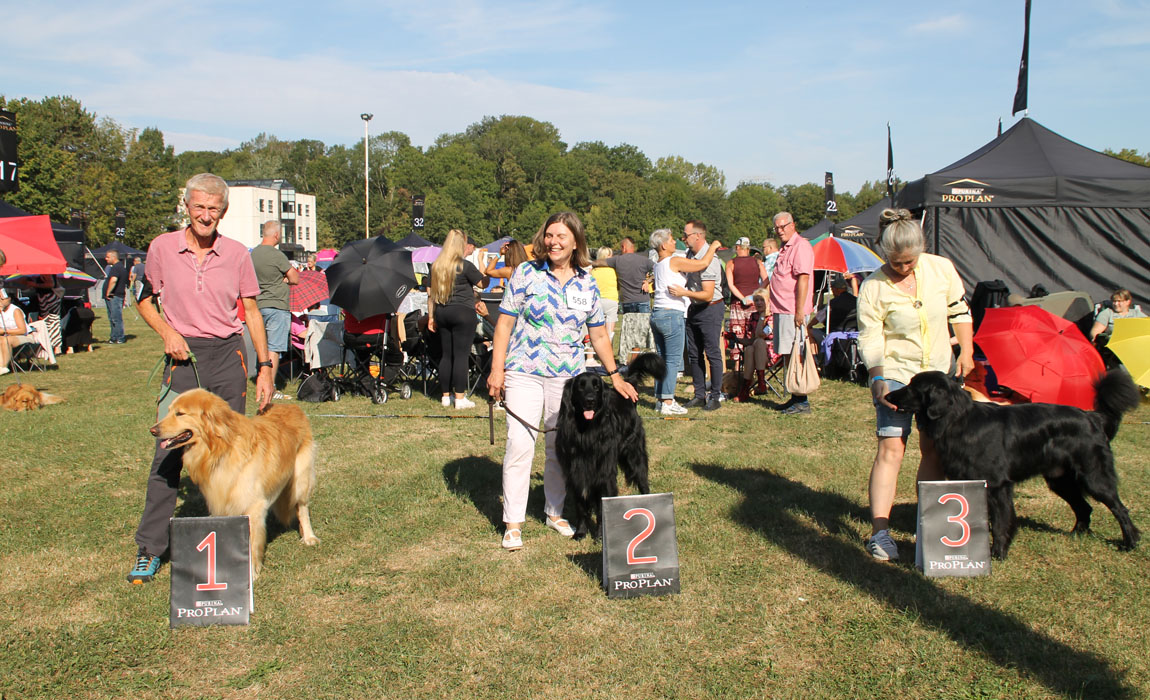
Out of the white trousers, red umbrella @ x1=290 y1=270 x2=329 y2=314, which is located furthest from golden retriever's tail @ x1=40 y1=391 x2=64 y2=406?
the white trousers

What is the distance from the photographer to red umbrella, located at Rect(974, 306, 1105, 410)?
5.42m

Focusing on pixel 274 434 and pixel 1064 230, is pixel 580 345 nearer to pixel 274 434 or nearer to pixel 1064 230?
pixel 274 434

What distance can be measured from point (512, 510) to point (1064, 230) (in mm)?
11148

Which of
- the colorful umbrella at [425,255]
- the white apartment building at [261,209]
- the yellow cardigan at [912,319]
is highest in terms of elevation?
the white apartment building at [261,209]

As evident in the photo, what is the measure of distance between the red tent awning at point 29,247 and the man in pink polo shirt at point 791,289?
10.0 m

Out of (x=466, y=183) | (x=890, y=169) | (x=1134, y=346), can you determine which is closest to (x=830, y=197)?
(x=890, y=169)

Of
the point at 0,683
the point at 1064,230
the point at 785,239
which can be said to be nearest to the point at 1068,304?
the point at 1064,230

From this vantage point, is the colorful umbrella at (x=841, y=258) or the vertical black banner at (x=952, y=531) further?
the colorful umbrella at (x=841, y=258)

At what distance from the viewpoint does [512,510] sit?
4.40 m

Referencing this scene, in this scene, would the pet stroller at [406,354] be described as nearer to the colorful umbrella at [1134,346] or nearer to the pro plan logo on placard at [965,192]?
the colorful umbrella at [1134,346]

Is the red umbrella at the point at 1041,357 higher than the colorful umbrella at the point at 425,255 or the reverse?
the reverse

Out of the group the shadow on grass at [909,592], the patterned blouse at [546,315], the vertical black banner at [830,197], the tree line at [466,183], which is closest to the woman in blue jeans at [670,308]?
the shadow on grass at [909,592]

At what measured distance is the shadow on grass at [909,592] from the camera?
9.86 feet

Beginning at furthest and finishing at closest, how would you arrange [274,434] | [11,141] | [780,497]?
[11,141] < [780,497] < [274,434]
